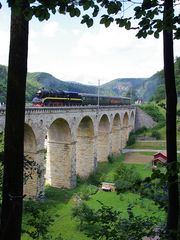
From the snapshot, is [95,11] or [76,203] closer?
[95,11]

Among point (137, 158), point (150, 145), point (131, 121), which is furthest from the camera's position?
point (131, 121)

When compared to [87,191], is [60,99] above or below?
above

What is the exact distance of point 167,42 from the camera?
6.36 meters

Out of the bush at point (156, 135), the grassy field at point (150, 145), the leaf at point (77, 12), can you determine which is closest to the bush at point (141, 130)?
the bush at point (156, 135)

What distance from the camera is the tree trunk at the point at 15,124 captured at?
14.3 feet

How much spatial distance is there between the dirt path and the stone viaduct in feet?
11.1

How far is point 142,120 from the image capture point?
7294 cm

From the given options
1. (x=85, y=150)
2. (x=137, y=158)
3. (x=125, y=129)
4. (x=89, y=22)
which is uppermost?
(x=89, y=22)

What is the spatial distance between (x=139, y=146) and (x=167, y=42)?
52.5m

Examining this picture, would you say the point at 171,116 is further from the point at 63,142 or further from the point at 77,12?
the point at 63,142

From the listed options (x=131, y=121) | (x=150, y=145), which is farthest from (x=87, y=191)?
(x=131, y=121)

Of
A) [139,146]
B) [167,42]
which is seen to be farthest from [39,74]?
[167,42]

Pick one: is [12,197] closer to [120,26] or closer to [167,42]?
[120,26]

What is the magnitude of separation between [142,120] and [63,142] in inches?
1678
